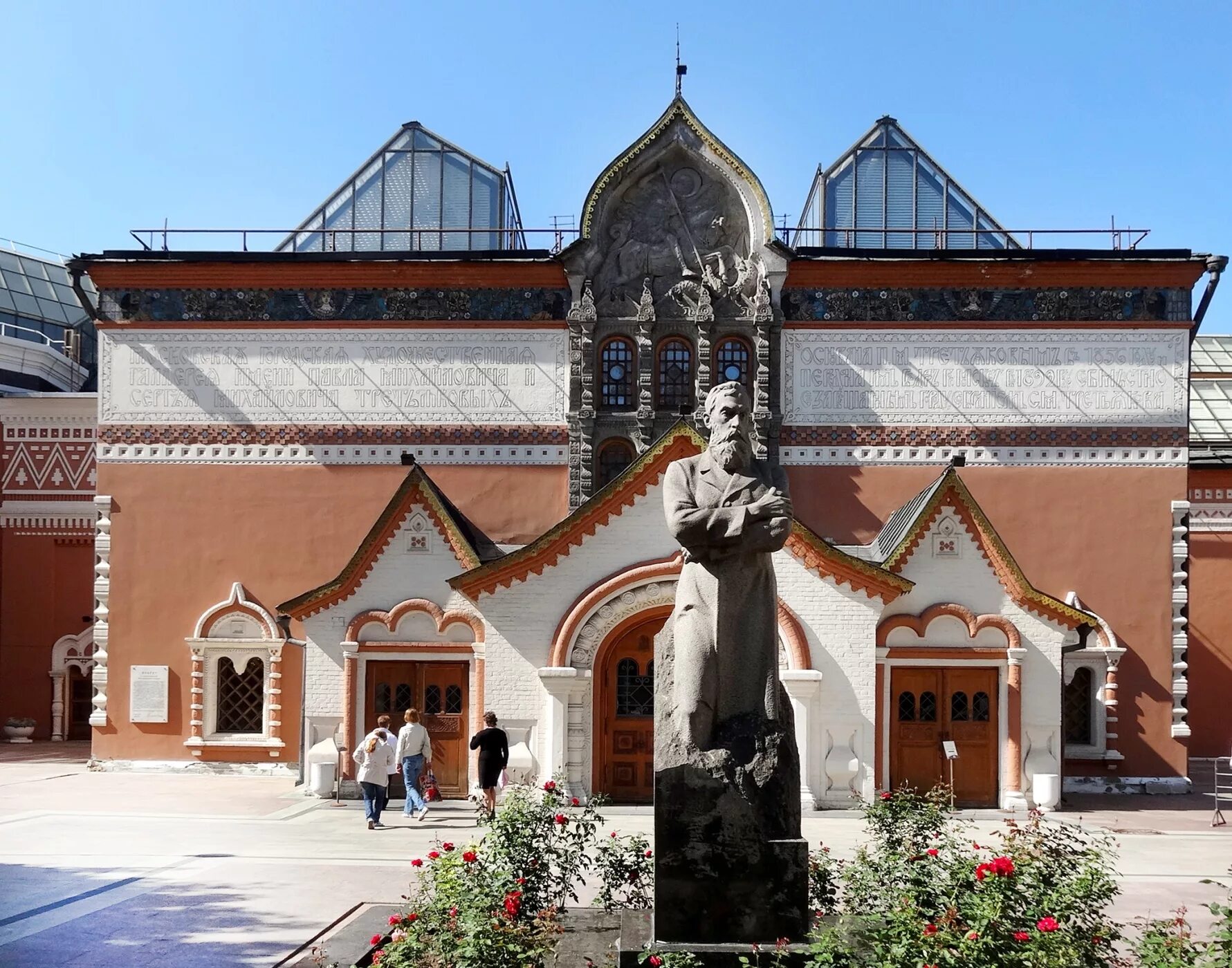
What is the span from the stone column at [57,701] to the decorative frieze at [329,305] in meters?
8.62

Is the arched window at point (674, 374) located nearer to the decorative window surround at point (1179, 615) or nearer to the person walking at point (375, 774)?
the person walking at point (375, 774)

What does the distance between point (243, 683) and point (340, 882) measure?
10.1 metres

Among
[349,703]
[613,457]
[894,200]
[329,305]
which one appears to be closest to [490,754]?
[349,703]

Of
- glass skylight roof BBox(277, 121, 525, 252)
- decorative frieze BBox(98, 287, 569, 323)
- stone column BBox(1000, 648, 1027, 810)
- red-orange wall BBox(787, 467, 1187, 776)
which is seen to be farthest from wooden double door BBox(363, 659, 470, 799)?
glass skylight roof BBox(277, 121, 525, 252)

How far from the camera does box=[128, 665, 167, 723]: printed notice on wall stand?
20266 mm

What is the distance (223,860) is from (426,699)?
5.25m

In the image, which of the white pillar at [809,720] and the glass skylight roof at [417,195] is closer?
the white pillar at [809,720]

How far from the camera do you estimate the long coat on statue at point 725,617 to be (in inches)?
263

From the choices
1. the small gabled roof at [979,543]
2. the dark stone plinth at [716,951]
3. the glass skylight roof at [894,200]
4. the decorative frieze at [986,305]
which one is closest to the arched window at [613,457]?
the decorative frieze at [986,305]

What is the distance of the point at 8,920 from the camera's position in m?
9.72

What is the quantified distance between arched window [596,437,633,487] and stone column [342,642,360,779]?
17.7 ft

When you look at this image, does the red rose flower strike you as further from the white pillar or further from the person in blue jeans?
the person in blue jeans

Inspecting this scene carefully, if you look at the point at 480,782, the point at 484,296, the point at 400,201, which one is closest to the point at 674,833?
the point at 480,782

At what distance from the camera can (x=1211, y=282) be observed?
20031mm
